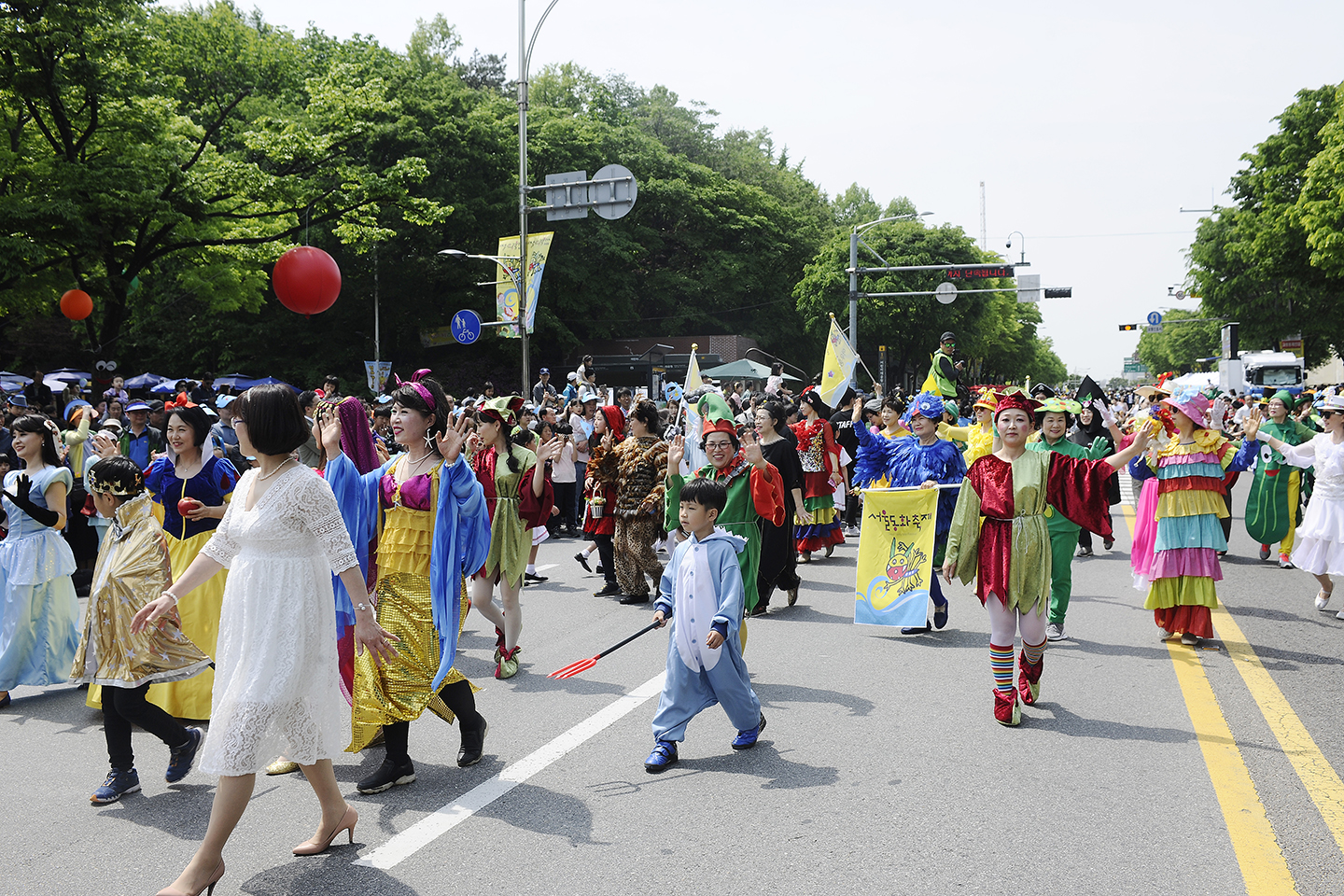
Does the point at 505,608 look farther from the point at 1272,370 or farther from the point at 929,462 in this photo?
the point at 1272,370

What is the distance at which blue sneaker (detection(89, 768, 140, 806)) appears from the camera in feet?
15.2

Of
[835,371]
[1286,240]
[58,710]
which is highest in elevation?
[1286,240]

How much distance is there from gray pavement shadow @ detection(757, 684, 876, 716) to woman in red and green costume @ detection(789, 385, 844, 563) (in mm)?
5252

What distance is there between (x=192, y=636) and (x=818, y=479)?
7.42m

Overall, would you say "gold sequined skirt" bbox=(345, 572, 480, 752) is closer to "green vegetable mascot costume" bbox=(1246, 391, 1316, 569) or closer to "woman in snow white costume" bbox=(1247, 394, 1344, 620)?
"woman in snow white costume" bbox=(1247, 394, 1344, 620)

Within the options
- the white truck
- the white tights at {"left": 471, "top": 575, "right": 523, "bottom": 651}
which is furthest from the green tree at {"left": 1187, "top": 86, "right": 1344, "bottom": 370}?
the white tights at {"left": 471, "top": 575, "right": 523, "bottom": 651}

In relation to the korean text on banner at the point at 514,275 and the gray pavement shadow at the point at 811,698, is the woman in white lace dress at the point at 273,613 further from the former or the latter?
the korean text on banner at the point at 514,275

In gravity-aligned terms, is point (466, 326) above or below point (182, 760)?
above

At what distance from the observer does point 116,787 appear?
4.70 metres

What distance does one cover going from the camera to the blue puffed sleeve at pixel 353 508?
4879mm

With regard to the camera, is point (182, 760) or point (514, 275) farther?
point (514, 275)

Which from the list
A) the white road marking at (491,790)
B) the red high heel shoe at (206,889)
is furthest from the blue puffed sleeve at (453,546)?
the red high heel shoe at (206,889)

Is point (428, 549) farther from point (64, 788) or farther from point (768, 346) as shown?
point (768, 346)

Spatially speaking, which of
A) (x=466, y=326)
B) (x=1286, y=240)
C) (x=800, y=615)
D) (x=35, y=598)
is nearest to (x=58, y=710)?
(x=35, y=598)
